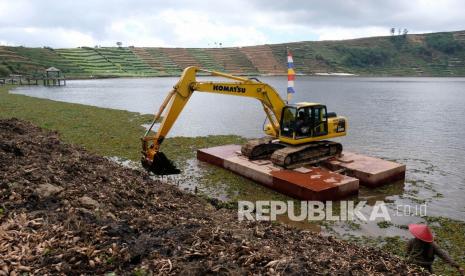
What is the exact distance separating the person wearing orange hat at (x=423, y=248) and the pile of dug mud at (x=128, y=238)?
1.19ft

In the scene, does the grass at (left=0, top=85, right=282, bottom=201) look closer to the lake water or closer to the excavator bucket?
the excavator bucket

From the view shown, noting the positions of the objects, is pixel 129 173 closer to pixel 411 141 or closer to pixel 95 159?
pixel 95 159

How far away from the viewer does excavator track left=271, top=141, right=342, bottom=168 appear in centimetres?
1520

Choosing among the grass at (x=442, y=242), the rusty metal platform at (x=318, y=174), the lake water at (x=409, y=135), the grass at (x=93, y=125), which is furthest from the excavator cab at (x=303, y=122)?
the grass at (x=93, y=125)

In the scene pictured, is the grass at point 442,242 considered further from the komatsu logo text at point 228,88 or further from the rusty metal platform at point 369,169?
the komatsu logo text at point 228,88

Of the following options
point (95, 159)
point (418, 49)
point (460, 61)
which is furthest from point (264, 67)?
point (95, 159)

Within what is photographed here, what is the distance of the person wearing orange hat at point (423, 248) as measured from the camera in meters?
→ 7.15

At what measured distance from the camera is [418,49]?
150125 millimetres

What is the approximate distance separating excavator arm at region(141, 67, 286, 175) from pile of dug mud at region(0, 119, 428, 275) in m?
3.07

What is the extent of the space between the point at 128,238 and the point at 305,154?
34.3ft

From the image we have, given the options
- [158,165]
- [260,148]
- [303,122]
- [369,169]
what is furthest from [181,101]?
[369,169]

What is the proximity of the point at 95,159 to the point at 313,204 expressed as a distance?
835cm

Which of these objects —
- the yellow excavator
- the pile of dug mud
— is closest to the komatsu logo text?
the yellow excavator

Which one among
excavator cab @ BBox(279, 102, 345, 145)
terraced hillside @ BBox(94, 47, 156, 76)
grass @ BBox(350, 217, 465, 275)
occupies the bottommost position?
grass @ BBox(350, 217, 465, 275)
